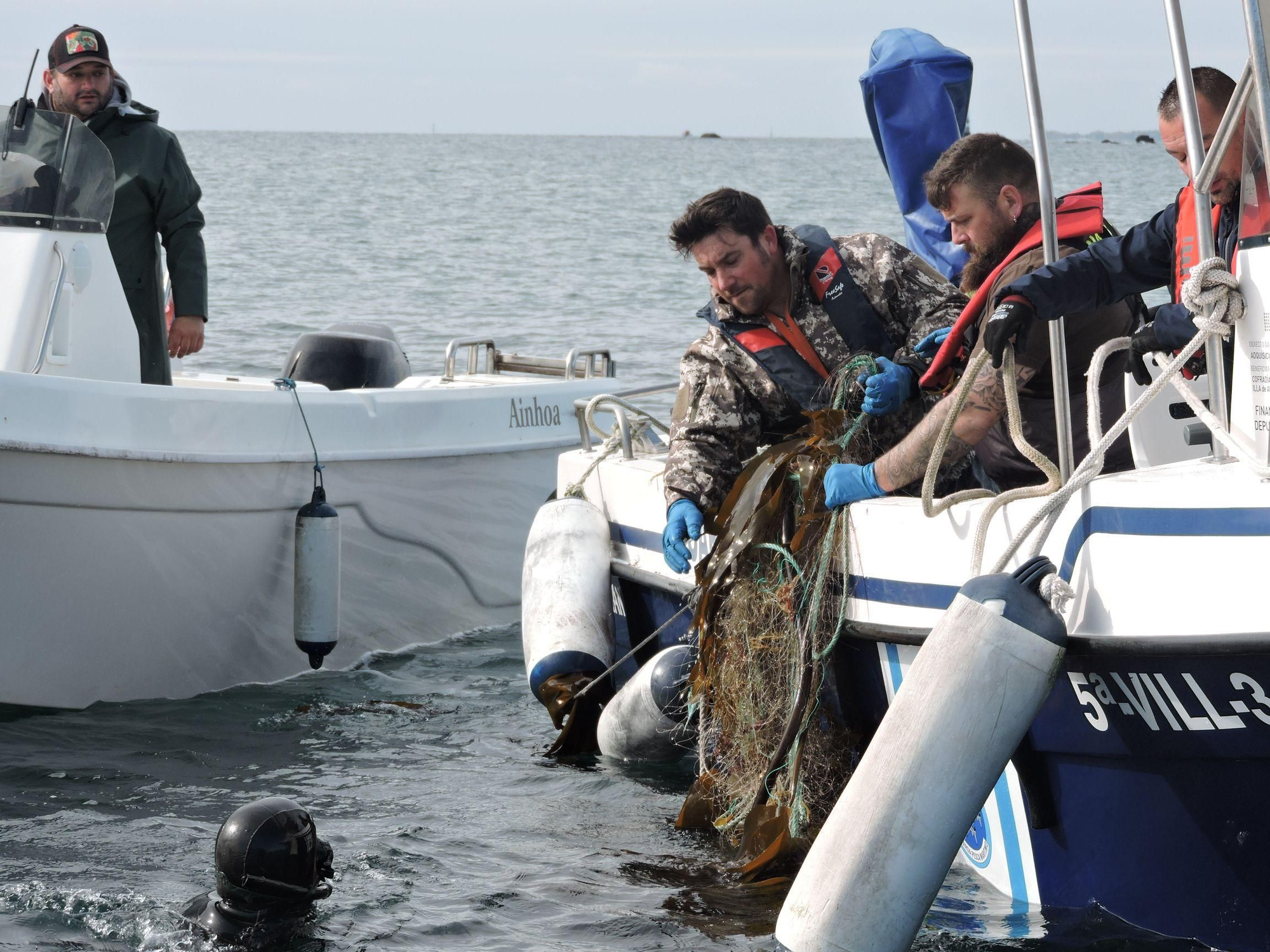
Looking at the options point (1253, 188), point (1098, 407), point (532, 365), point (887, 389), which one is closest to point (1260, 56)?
point (1253, 188)

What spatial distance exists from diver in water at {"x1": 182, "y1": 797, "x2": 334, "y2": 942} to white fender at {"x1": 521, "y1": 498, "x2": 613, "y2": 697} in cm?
180

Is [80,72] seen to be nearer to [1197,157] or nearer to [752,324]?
[752,324]

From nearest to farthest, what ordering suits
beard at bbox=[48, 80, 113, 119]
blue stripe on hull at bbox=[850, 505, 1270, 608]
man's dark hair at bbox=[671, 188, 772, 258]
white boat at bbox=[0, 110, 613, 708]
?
1. blue stripe on hull at bbox=[850, 505, 1270, 608]
2. man's dark hair at bbox=[671, 188, 772, 258]
3. white boat at bbox=[0, 110, 613, 708]
4. beard at bbox=[48, 80, 113, 119]

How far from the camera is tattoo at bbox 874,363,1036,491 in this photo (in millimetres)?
3896

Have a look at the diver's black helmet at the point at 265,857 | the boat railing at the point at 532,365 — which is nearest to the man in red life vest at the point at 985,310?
the diver's black helmet at the point at 265,857

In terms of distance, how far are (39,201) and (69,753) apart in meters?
2.14

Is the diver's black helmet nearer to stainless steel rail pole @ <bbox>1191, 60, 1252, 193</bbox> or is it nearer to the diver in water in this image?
the diver in water

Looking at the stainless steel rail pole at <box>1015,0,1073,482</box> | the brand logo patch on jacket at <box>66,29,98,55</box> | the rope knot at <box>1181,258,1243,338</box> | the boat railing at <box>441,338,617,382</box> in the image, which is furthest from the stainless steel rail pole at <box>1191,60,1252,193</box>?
the boat railing at <box>441,338,617,382</box>

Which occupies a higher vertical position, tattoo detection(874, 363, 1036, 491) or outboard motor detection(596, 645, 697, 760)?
tattoo detection(874, 363, 1036, 491)

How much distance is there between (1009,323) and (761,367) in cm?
143

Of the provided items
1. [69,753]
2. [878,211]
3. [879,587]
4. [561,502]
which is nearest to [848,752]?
[879,587]

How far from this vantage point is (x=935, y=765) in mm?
3287

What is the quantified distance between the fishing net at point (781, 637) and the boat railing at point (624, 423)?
54.2 inches

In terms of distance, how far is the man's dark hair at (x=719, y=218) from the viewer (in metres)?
4.80
